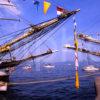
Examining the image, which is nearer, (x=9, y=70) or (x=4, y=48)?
(x=4, y=48)

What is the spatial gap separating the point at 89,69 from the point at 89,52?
63954mm


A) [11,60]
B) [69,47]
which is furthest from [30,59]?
[69,47]

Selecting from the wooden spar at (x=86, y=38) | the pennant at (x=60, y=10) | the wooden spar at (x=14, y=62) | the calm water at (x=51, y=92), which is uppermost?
the pennant at (x=60, y=10)

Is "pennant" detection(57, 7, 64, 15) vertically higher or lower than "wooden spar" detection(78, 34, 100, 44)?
higher

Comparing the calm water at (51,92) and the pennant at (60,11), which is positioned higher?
the pennant at (60,11)

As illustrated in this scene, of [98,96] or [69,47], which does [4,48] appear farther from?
[98,96]

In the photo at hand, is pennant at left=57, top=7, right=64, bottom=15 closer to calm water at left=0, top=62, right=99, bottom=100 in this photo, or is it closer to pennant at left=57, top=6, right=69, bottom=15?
pennant at left=57, top=6, right=69, bottom=15

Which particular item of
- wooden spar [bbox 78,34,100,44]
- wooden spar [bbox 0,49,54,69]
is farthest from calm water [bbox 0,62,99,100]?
wooden spar [bbox 78,34,100,44]

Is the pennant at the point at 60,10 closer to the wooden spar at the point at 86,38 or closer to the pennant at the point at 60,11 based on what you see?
the pennant at the point at 60,11

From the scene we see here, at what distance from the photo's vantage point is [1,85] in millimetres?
22953

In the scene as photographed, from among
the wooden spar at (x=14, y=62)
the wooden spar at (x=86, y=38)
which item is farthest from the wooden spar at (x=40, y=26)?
the wooden spar at (x=86, y=38)

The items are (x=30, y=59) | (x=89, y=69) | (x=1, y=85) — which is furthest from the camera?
(x=89, y=69)

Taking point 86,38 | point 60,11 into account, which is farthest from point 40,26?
point 86,38

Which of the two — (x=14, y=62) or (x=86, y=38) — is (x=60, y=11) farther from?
(x=14, y=62)
